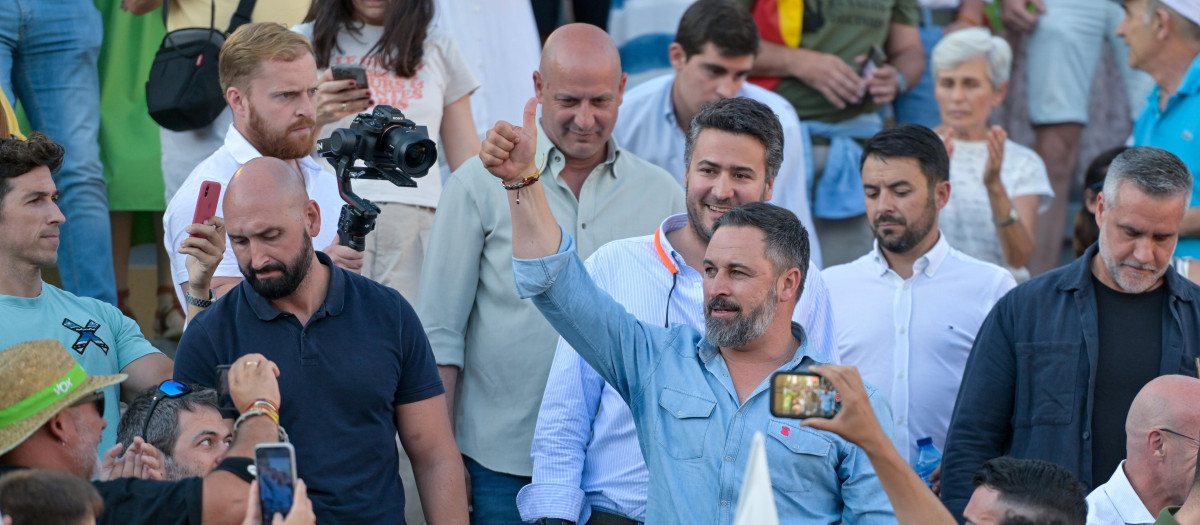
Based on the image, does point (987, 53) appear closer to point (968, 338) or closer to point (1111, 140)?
point (1111, 140)

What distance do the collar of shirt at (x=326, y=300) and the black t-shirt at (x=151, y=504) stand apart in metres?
0.68

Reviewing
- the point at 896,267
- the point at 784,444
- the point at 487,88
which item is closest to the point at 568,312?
the point at 784,444

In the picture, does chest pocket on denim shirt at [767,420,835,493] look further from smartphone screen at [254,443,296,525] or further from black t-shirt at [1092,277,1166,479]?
black t-shirt at [1092,277,1166,479]

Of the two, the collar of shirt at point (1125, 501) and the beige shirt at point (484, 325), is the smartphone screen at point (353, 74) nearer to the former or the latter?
the beige shirt at point (484, 325)

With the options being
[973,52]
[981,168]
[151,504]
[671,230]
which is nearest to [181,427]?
[151,504]

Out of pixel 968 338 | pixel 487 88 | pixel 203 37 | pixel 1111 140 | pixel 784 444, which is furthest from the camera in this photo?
pixel 1111 140

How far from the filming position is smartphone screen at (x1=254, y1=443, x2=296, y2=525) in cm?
320

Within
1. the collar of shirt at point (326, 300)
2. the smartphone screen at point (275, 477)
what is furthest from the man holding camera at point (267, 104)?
the smartphone screen at point (275, 477)

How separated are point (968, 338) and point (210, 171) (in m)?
2.79

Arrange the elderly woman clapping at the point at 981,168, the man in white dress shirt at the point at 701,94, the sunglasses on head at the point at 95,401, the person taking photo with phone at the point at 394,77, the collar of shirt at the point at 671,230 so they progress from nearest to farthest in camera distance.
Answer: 1. the sunglasses on head at the point at 95,401
2. the collar of shirt at the point at 671,230
3. the person taking photo with phone at the point at 394,77
4. the man in white dress shirt at the point at 701,94
5. the elderly woman clapping at the point at 981,168

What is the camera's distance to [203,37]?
5719mm

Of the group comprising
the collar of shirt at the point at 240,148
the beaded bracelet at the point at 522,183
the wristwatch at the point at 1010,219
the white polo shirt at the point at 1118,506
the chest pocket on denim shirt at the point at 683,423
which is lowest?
the white polo shirt at the point at 1118,506

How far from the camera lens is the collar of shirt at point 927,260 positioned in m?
5.46

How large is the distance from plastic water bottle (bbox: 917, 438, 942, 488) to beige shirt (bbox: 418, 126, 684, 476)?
1376mm
